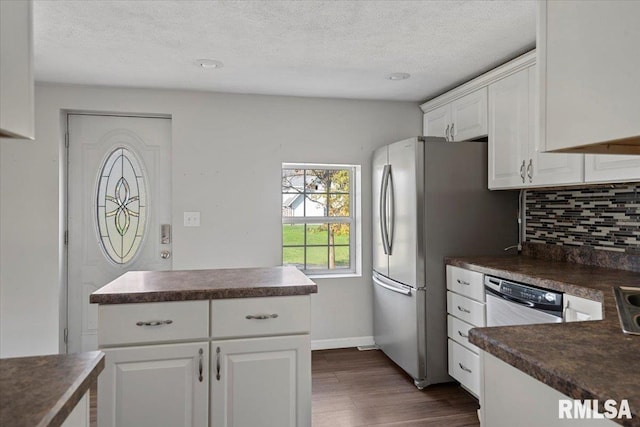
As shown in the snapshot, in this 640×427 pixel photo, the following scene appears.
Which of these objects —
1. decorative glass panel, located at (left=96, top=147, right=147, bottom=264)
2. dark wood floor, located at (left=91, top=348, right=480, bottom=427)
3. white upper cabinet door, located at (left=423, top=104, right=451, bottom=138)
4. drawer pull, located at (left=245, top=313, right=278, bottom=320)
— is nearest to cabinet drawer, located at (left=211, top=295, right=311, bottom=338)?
drawer pull, located at (left=245, top=313, right=278, bottom=320)

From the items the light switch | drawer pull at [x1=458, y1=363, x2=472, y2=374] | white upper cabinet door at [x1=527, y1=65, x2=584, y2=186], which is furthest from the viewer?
the light switch

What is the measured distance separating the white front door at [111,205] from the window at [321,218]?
3.53 ft

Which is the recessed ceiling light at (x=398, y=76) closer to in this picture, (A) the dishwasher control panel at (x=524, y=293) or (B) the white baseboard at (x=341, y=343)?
(A) the dishwasher control panel at (x=524, y=293)

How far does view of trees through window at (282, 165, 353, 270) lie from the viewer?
3.94 m

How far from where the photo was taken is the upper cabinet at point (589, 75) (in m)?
0.81

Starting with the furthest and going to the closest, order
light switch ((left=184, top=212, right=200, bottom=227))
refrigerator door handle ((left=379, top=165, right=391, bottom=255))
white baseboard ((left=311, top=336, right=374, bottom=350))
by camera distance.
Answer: white baseboard ((left=311, top=336, right=374, bottom=350)) < light switch ((left=184, top=212, right=200, bottom=227)) < refrigerator door handle ((left=379, top=165, right=391, bottom=255))

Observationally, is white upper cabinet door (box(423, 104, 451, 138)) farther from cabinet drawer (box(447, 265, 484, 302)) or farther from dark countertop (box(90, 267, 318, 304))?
dark countertop (box(90, 267, 318, 304))

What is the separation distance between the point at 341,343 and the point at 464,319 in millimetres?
1415

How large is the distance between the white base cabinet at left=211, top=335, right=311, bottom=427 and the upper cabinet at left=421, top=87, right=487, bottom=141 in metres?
2.20

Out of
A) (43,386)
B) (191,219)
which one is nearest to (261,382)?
(43,386)

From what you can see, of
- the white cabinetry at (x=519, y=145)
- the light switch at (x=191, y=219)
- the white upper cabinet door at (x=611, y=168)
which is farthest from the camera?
the light switch at (x=191, y=219)

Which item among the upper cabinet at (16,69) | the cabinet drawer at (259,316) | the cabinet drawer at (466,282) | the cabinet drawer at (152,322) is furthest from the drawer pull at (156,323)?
the cabinet drawer at (466,282)

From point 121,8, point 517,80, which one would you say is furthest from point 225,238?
point 517,80

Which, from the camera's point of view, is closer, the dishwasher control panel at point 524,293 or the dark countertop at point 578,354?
the dark countertop at point 578,354
